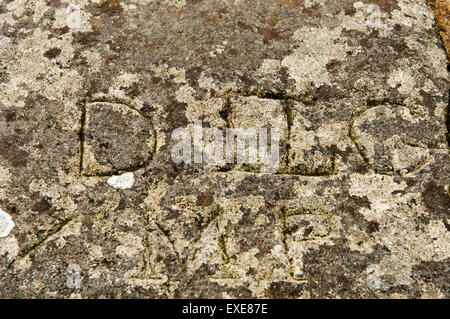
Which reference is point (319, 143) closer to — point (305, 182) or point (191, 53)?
point (305, 182)

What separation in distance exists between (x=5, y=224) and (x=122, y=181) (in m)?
0.57

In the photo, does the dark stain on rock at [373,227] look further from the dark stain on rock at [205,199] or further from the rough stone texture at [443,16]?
the rough stone texture at [443,16]

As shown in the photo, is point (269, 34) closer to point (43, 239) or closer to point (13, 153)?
point (13, 153)

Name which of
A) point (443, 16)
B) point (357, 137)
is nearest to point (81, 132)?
point (357, 137)

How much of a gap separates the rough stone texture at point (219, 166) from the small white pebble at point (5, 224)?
0.03m

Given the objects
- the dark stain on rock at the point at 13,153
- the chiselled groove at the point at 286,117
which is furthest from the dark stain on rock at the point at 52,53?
the chiselled groove at the point at 286,117

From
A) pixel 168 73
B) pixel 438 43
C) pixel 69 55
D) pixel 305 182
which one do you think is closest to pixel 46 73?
pixel 69 55

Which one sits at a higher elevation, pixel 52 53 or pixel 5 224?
pixel 52 53

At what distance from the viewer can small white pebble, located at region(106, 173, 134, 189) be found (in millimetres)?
2330

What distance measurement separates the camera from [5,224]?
2.22m

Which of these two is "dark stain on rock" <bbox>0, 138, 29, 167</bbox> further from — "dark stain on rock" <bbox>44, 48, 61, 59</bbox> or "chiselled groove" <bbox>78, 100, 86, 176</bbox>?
"dark stain on rock" <bbox>44, 48, 61, 59</bbox>

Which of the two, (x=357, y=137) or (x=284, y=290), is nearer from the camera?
(x=284, y=290)

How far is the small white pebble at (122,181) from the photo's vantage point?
2.33 metres

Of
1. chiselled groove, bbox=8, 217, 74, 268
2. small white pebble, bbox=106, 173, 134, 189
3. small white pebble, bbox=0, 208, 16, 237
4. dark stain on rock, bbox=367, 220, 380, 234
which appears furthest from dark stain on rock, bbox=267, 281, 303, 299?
small white pebble, bbox=0, 208, 16, 237
